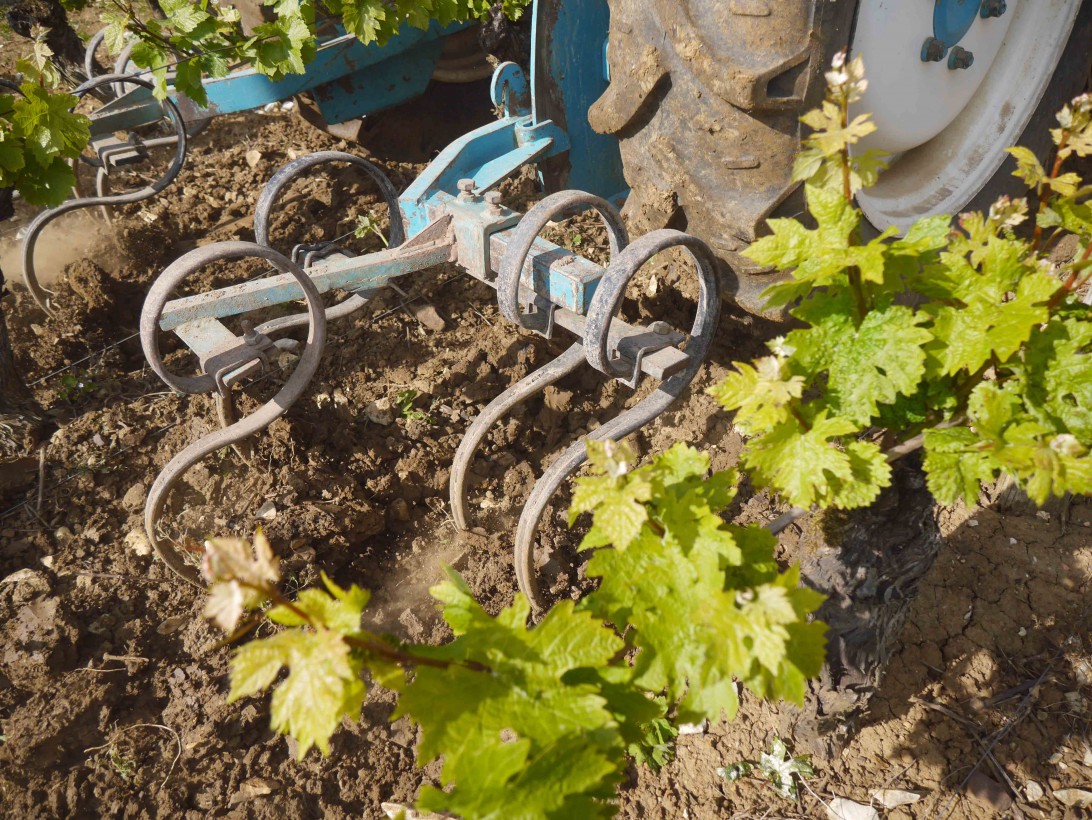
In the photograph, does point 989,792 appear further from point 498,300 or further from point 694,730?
point 498,300

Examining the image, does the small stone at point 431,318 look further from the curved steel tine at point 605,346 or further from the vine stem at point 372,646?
the vine stem at point 372,646

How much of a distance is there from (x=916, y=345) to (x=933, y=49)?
164cm

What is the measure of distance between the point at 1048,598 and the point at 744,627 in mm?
1796

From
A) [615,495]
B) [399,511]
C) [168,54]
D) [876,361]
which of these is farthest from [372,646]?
[168,54]

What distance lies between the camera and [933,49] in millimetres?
2305

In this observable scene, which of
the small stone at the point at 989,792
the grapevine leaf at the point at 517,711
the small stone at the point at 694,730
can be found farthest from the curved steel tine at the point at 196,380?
the small stone at the point at 989,792

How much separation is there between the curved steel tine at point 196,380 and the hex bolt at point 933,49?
2019mm

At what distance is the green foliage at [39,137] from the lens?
2.34m

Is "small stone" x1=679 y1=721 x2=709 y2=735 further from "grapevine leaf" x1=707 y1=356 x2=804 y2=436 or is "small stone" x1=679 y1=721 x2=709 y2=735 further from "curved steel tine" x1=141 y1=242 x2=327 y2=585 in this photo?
"curved steel tine" x1=141 y1=242 x2=327 y2=585

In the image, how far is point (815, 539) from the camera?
1.69m

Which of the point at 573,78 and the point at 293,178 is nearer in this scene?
the point at 293,178

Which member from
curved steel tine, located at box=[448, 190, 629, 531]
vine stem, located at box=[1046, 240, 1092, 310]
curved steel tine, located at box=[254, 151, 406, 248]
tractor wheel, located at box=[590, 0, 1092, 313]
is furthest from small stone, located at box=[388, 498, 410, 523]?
vine stem, located at box=[1046, 240, 1092, 310]

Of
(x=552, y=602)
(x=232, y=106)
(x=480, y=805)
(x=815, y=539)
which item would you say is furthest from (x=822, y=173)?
(x=232, y=106)

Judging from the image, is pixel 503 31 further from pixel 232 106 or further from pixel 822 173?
pixel 822 173
